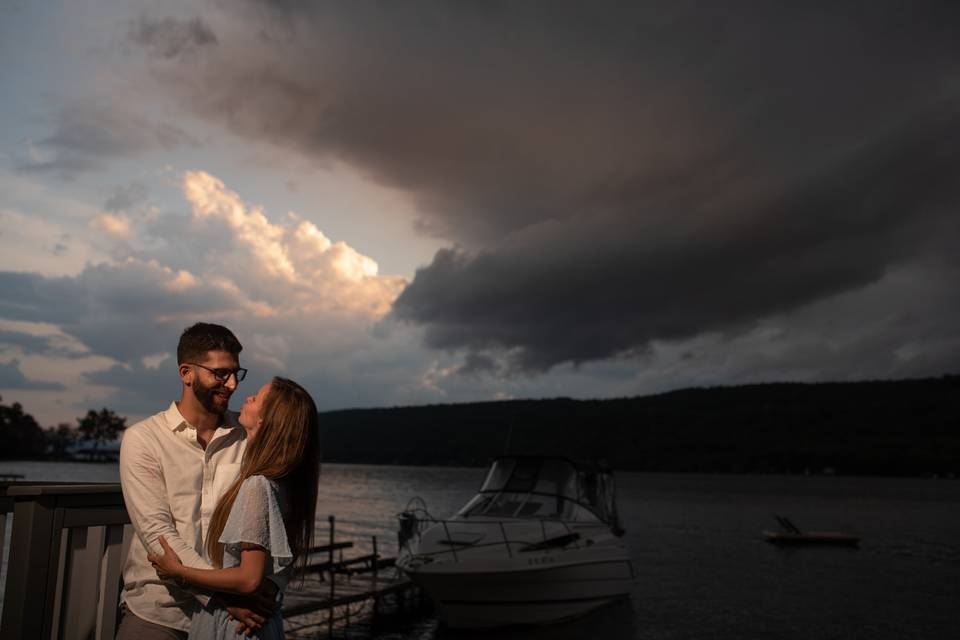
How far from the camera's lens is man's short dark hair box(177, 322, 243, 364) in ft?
11.3

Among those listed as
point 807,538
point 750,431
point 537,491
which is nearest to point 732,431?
point 750,431

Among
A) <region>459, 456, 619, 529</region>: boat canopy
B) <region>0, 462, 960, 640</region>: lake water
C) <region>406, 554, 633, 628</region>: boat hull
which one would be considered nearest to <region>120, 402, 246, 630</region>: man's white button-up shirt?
<region>406, 554, 633, 628</region>: boat hull

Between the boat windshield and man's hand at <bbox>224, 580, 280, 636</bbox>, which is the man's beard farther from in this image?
the boat windshield

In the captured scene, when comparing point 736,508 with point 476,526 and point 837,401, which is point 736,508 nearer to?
point 476,526

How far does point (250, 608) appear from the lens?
9.71 ft

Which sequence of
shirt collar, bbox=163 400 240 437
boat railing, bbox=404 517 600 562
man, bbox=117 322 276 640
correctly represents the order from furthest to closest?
boat railing, bbox=404 517 600 562 < shirt collar, bbox=163 400 240 437 < man, bbox=117 322 276 640

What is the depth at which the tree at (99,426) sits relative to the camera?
194625mm

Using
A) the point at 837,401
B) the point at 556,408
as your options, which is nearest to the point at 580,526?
the point at 556,408

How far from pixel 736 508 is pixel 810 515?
928cm

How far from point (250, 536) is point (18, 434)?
200132 millimetres

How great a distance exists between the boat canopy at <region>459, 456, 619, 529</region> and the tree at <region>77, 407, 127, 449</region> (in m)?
204

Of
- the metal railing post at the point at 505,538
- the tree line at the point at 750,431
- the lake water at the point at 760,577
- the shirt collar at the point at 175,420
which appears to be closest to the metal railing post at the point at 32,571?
the shirt collar at the point at 175,420

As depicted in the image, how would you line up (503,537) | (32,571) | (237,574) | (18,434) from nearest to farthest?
(237,574) < (32,571) < (503,537) < (18,434)

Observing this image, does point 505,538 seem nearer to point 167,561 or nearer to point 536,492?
point 536,492
